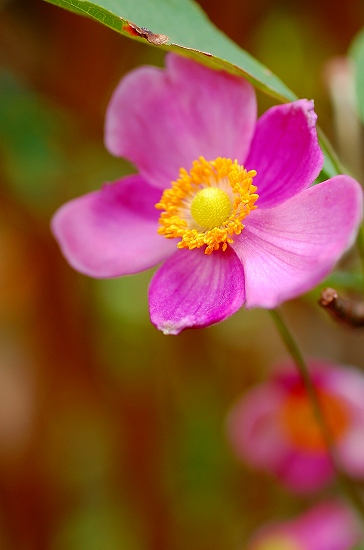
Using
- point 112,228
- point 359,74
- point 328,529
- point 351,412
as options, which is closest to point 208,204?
point 112,228

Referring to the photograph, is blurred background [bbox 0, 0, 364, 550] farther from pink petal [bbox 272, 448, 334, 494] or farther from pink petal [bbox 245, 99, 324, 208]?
pink petal [bbox 245, 99, 324, 208]

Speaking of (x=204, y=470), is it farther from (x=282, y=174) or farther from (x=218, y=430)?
(x=282, y=174)

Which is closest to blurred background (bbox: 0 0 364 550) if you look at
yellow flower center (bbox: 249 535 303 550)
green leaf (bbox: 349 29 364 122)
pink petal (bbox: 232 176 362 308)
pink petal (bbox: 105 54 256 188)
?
yellow flower center (bbox: 249 535 303 550)

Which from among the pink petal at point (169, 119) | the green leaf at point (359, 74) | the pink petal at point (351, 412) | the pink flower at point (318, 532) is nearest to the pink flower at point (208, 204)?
the pink petal at point (169, 119)

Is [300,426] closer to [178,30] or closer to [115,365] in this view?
[115,365]

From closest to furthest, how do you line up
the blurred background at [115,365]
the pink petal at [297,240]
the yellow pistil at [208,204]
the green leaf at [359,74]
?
the pink petal at [297,240]
the yellow pistil at [208,204]
the green leaf at [359,74]
the blurred background at [115,365]

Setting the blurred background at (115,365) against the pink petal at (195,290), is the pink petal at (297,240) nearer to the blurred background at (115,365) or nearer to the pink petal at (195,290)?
the pink petal at (195,290)
